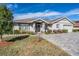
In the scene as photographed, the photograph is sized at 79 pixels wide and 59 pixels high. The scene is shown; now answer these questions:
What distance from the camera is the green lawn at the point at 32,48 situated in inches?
359

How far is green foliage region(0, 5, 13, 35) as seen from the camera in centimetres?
918

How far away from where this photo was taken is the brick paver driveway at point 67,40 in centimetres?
918

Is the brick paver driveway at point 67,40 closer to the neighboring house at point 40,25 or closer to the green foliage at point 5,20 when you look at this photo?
the neighboring house at point 40,25

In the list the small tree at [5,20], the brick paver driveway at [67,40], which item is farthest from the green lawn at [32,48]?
the small tree at [5,20]

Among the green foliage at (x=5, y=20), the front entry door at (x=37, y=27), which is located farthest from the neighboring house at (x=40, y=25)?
the green foliage at (x=5, y=20)

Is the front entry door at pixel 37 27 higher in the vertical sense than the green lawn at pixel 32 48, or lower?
higher

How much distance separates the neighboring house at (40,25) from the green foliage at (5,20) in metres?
0.11

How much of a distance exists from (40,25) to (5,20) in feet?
2.13

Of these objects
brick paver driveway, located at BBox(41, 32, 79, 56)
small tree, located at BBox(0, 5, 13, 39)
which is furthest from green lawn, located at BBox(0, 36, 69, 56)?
small tree, located at BBox(0, 5, 13, 39)

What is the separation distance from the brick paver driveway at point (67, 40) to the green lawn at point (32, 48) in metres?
0.09

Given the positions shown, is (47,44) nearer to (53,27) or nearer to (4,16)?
(53,27)

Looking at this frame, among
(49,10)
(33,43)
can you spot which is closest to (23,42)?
(33,43)

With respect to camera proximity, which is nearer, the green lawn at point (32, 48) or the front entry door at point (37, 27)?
the green lawn at point (32, 48)

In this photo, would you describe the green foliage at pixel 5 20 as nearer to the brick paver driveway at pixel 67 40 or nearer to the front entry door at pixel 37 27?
the front entry door at pixel 37 27
